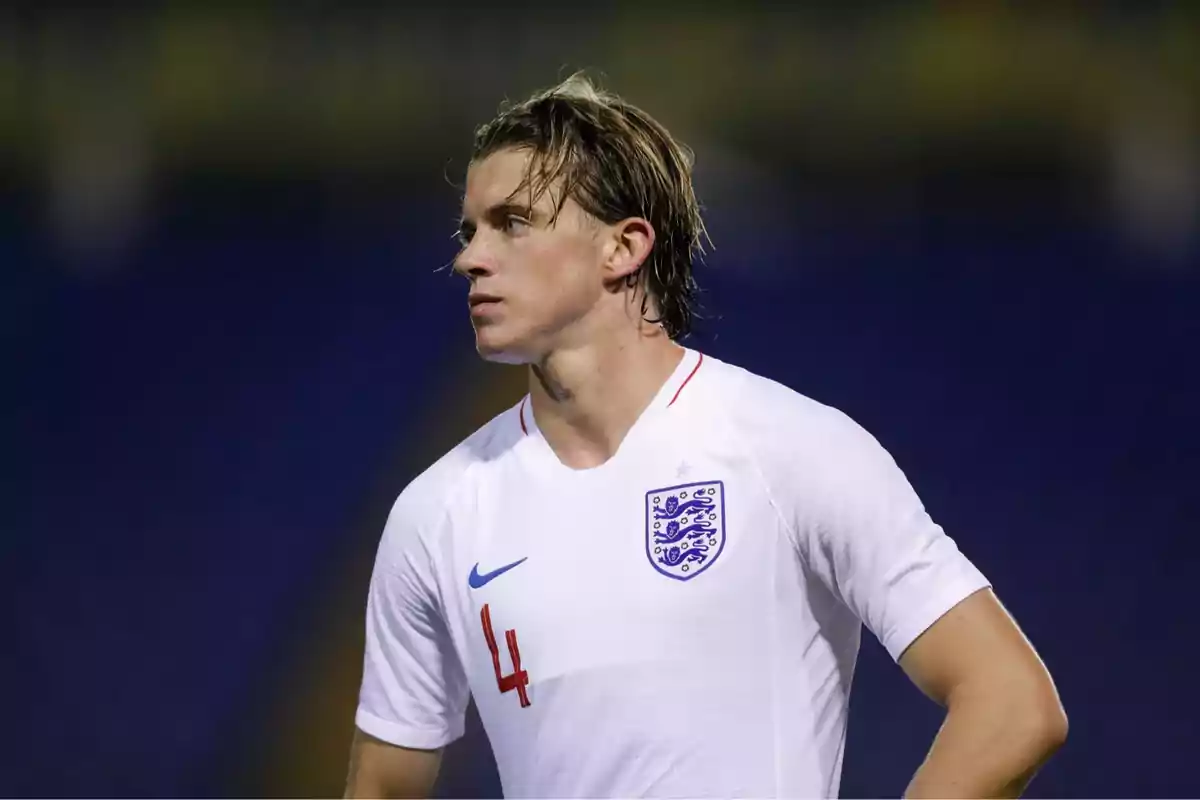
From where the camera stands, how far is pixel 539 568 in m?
1.83

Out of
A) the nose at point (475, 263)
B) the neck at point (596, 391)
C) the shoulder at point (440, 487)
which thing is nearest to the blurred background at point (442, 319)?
the shoulder at point (440, 487)

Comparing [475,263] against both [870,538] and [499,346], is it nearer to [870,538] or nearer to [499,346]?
[499,346]

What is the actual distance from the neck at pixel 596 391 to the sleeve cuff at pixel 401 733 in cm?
44

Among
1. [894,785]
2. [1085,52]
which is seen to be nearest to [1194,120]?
[1085,52]

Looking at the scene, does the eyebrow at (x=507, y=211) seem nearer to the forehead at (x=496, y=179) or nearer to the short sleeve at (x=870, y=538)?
the forehead at (x=496, y=179)

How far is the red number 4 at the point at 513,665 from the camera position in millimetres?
1809

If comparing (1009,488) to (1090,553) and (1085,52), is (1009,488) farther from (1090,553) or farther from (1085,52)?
(1085,52)

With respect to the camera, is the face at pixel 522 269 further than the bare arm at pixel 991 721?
Yes

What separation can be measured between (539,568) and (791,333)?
2.30 m

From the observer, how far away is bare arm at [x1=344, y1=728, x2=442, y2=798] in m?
1.99

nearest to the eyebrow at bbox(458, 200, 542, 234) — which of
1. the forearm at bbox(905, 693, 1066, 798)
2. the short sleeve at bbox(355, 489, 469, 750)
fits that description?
the short sleeve at bbox(355, 489, 469, 750)

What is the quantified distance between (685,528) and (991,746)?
0.45 meters

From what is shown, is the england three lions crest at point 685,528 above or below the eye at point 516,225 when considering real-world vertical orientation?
below

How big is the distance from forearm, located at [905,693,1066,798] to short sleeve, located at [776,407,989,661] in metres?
0.12
